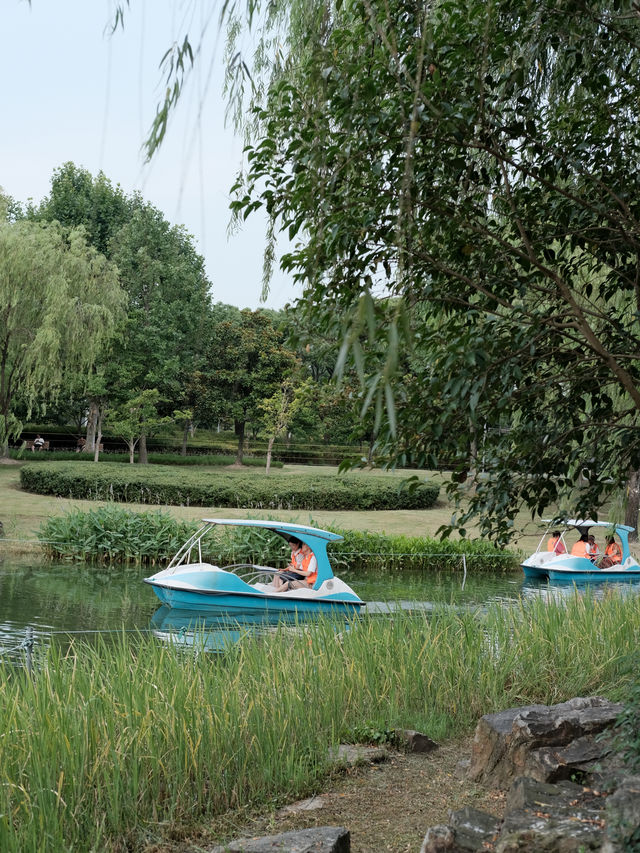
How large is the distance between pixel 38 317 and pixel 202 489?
8846mm

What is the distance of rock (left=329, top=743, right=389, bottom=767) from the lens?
460 cm

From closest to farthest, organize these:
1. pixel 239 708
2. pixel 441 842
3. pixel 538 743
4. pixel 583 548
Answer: pixel 441 842
pixel 538 743
pixel 239 708
pixel 583 548

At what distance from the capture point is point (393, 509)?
27859 millimetres

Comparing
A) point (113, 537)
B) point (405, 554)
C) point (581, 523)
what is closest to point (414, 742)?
point (581, 523)

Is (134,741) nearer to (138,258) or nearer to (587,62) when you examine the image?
(587,62)

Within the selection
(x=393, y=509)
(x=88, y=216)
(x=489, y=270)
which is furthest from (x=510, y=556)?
(x=88, y=216)

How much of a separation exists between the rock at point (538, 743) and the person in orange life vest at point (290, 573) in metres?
8.93

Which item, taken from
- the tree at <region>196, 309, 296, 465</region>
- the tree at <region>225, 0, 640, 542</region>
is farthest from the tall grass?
the tree at <region>196, 309, 296, 465</region>


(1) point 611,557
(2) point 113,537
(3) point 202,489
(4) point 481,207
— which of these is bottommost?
(2) point 113,537

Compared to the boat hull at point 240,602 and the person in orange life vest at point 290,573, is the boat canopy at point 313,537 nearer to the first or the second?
the person in orange life vest at point 290,573

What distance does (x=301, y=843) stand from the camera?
3238 millimetres

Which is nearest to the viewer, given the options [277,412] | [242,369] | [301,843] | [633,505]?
[301,843]

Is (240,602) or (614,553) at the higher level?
(614,553)

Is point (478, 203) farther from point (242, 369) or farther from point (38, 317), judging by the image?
point (242, 369)
